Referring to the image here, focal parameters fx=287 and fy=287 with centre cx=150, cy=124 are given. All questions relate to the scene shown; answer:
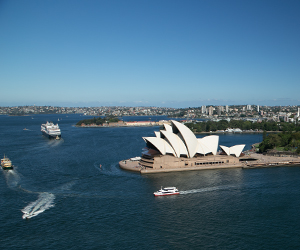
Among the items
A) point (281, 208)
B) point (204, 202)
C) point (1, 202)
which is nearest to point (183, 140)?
point (204, 202)

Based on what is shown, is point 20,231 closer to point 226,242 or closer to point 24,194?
point 24,194

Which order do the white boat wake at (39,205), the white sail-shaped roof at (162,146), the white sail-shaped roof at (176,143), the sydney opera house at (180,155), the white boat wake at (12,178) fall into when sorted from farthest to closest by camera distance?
the white sail-shaped roof at (176,143) → the white sail-shaped roof at (162,146) → the sydney opera house at (180,155) → the white boat wake at (12,178) → the white boat wake at (39,205)

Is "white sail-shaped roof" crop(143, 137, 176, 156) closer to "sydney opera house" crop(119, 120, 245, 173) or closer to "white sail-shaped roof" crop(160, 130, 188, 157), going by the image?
"sydney opera house" crop(119, 120, 245, 173)

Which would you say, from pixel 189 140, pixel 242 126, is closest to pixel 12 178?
pixel 189 140

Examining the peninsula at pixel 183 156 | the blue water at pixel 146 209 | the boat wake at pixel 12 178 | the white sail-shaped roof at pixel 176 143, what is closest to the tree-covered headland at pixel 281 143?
the peninsula at pixel 183 156

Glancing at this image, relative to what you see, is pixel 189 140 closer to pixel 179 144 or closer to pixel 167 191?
pixel 179 144

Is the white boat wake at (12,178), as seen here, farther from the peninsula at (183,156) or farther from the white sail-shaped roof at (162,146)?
the white sail-shaped roof at (162,146)
